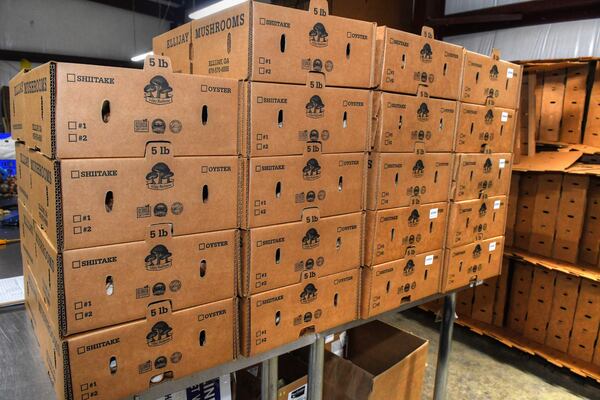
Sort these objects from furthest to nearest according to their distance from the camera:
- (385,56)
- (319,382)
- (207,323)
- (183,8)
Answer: (183,8) < (319,382) < (385,56) < (207,323)

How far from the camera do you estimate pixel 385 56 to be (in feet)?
4.86

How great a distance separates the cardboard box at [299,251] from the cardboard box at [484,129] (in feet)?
2.35

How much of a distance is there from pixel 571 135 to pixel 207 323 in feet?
10.1

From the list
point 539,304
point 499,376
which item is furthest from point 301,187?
point 539,304

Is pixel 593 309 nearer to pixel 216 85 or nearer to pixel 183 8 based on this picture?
pixel 216 85

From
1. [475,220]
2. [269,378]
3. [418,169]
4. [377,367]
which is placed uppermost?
[418,169]

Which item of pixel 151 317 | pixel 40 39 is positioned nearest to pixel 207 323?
pixel 151 317

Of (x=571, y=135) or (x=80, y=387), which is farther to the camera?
(x=571, y=135)

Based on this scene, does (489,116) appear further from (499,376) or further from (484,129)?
(499,376)

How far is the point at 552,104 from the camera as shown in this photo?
316 cm

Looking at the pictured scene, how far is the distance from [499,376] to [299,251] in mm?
2280

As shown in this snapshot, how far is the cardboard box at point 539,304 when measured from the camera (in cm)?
305

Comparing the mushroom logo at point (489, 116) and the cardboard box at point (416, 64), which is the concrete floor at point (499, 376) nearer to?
the mushroom logo at point (489, 116)

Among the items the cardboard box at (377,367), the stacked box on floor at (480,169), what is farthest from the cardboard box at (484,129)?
the cardboard box at (377,367)
